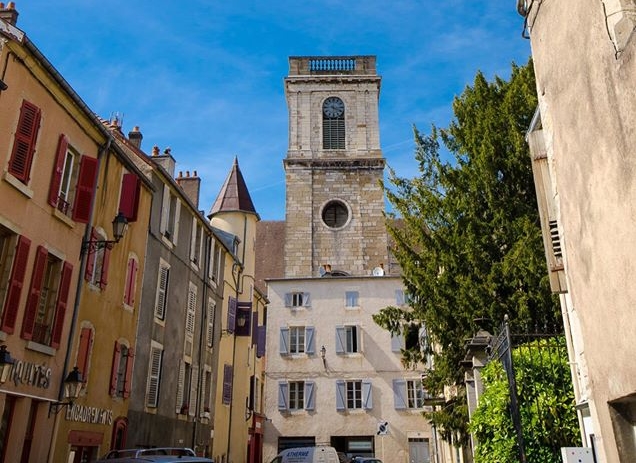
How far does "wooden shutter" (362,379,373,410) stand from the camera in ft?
100

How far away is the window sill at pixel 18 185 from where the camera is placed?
31.1ft

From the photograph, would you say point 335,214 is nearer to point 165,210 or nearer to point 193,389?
point 193,389

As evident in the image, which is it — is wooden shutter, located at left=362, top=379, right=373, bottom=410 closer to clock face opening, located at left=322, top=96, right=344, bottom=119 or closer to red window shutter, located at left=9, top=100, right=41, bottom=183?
clock face opening, located at left=322, top=96, right=344, bottom=119

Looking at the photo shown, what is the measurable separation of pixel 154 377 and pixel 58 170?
266 inches

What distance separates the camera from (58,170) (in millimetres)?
11055

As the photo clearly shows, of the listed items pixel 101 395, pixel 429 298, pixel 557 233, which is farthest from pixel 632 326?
pixel 101 395

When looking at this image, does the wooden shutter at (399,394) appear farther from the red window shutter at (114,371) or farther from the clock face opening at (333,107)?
the red window shutter at (114,371)

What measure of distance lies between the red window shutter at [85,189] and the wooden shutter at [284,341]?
21.4 metres

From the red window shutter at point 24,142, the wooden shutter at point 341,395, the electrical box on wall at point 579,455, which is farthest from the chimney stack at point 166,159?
the electrical box on wall at point 579,455

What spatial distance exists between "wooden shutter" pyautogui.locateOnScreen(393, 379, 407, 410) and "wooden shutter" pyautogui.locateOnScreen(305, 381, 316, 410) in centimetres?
419

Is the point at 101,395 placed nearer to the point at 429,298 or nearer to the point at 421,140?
the point at 429,298

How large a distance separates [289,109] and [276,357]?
17049 mm

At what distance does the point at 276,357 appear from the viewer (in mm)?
31906

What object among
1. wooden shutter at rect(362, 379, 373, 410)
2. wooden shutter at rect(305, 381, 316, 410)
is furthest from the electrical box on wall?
wooden shutter at rect(305, 381, 316, 410)
